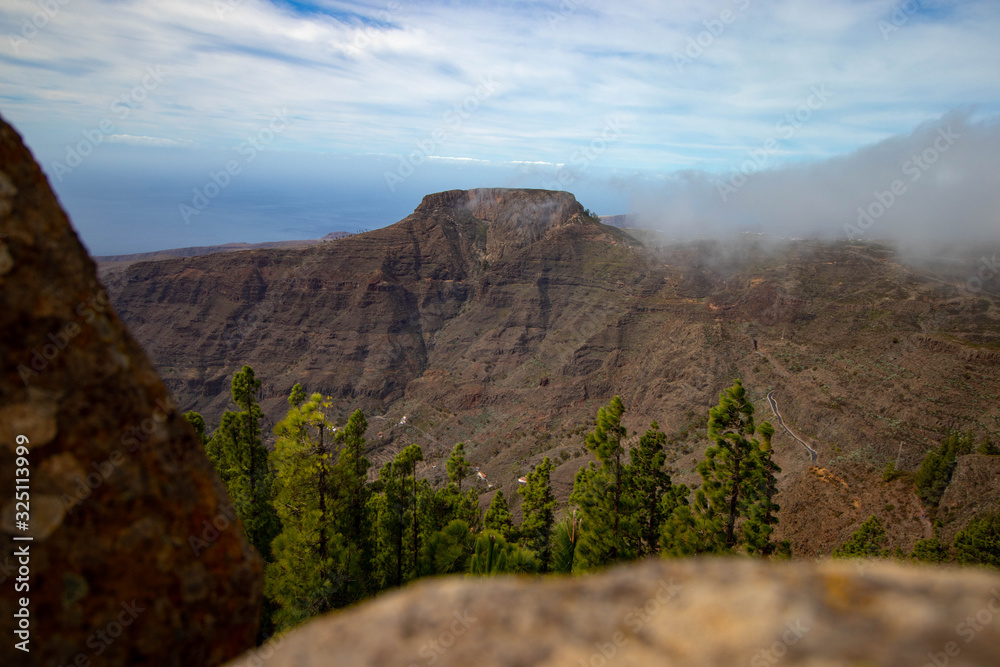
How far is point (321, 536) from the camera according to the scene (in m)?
15.4

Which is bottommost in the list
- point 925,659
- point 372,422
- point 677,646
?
point 372,422

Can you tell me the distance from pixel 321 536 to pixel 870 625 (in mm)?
16431

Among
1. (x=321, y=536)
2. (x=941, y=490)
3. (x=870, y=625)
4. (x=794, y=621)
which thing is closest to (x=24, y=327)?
(x=794, y=621)

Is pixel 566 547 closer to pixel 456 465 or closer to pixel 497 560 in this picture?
pixel 497 560

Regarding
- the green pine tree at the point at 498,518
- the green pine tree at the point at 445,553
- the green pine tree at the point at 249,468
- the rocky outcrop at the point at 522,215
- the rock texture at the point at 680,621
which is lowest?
the green pine tree at the point at 498,518

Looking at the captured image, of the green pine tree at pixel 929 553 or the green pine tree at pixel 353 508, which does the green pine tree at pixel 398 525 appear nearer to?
the green pine tree at pixel 353 508

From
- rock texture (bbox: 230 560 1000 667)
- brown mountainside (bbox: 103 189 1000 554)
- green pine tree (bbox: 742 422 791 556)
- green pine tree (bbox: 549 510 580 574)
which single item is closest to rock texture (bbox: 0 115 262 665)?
rock texture (bbox: 230 560 1000 667)

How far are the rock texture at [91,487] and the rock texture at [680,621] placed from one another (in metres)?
0.84

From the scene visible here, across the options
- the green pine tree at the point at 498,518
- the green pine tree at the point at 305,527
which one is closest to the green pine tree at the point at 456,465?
the green pine tree at the point at 498,518

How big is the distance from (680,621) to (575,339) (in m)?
76.2

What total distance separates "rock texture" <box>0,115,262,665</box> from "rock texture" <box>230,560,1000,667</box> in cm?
84

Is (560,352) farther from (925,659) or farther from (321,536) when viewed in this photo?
(925,659)

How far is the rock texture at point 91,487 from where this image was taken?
2535mm

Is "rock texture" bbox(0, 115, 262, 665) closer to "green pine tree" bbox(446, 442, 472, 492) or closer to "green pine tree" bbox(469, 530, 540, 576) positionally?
"green pine tree" bbox(469, 530, 540, 576)
